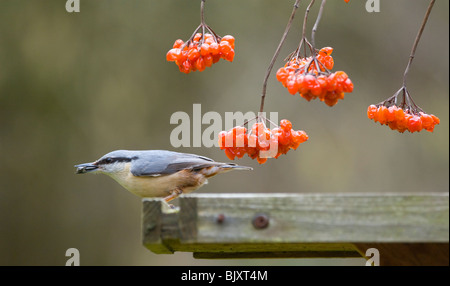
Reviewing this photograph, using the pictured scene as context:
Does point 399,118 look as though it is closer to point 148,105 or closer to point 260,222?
point 260,222

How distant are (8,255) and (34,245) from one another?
0.83 ft

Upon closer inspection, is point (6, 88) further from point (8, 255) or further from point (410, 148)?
point (410, 148)

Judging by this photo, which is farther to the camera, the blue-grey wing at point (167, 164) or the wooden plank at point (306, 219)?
the blue-grey wing at point (167, 164)

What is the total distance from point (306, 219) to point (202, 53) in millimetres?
1036

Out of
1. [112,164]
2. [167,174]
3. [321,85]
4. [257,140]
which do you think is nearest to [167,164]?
[167,174]

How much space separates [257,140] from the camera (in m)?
2.29

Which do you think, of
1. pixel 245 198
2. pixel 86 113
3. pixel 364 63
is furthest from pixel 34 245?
pixel 245 198

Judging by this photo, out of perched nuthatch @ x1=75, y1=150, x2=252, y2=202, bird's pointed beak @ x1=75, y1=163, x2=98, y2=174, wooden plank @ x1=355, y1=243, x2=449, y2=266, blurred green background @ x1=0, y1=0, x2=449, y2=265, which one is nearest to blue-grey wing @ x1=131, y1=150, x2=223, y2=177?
perched nuthatch @ x1=75, y1=150, x2=252, y2=202

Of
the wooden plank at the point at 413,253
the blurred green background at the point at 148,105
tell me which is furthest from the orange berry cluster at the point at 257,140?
the blurred green background at the point at 148,105

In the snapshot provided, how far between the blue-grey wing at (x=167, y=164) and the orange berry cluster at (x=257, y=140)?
0.41 m

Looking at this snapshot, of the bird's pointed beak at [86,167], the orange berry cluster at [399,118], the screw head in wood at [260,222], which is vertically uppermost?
the bird's pointed beak at [86,167]

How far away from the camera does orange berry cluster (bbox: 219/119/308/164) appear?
228 cm

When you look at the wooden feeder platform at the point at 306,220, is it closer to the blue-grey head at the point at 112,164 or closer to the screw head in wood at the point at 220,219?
the screw head in wood at the point at 220,219

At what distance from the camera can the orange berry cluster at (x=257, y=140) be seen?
7.49 feet
